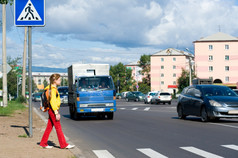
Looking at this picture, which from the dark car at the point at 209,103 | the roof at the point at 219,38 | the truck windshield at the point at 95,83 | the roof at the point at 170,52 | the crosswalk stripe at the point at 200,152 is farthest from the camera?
the roof at the point at 170,52

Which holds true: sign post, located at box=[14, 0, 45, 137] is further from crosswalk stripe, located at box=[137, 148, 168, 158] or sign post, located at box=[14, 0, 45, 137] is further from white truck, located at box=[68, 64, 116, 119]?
white truck, located at box=[68, 64, 116, 119]

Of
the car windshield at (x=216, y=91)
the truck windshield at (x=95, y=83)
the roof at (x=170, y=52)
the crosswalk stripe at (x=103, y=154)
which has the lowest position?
the crosswalk stripe at (x=103, y=154)

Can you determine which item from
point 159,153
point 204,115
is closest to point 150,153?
point 159,153

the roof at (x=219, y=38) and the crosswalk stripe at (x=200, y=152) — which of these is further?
the roof at (x=219, y=38)

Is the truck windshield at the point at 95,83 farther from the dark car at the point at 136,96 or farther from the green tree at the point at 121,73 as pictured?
the green tree at the point at 121,73

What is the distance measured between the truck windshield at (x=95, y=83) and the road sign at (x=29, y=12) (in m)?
9.27

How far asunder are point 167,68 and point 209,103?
115537 mm

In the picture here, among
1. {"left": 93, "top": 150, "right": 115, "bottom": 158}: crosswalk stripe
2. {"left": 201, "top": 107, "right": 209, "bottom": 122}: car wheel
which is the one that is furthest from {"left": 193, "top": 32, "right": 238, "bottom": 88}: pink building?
{"left": 93, "top": 150, "right": 115, "bottom": 158}: crosswalk stripe

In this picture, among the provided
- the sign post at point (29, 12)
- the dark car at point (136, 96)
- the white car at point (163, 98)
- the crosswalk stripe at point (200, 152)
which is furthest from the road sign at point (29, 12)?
the dark car at point (136, 96)

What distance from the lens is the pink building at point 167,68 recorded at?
13025 cm

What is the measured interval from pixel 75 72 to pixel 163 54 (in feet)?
366

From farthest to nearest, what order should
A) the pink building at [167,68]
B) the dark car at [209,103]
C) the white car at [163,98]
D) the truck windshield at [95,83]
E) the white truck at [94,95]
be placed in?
the pink building at [167,68]
the white car at [163,98]
the truck windshield at [95,83]
the white truck at [94,95]
the dark car at [209,103]

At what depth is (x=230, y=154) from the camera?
8.18 m

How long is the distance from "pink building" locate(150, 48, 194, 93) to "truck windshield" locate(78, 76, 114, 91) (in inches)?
4330
